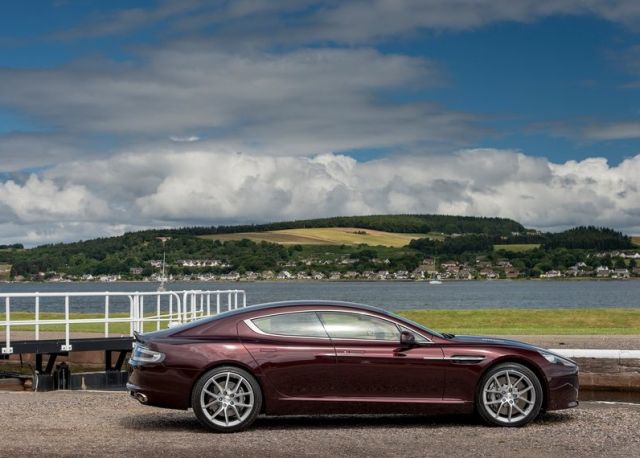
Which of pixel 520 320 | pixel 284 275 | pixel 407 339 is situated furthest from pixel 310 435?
pixel 284 275

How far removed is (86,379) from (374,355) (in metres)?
9.65

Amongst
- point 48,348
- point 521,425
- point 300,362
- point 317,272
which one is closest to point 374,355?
point 300,362

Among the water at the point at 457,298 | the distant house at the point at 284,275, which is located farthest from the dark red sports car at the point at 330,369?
the distant house at the point at 284,275

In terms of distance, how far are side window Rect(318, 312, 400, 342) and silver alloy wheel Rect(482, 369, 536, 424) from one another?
117cm

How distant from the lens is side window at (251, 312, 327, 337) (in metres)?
11.9

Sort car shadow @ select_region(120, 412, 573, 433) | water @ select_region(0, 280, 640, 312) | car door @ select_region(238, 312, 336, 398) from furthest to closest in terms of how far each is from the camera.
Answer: water @ select_region(0, 280, 640, 312) → car shadow @ select_region(120, 412, 573, 433) → car door @ select_region(238, 312, 336, 398)

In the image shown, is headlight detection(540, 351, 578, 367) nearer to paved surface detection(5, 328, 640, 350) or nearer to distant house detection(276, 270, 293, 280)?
paved surface detection(5, 328, 640, 350)

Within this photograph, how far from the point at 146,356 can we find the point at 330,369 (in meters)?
2.03

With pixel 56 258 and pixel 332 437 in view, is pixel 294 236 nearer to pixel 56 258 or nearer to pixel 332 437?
pixel 56 258

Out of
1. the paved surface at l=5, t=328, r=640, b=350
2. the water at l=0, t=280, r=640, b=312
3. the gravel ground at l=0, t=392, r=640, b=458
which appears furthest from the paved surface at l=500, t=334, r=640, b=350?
the water at l=0, t=280, r=640, b=312

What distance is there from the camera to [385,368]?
1178cm

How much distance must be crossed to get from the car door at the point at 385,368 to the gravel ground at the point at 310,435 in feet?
1.38

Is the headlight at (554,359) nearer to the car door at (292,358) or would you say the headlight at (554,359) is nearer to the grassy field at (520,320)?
the car door at (292,358)

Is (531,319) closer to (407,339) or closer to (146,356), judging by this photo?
(407,339)
